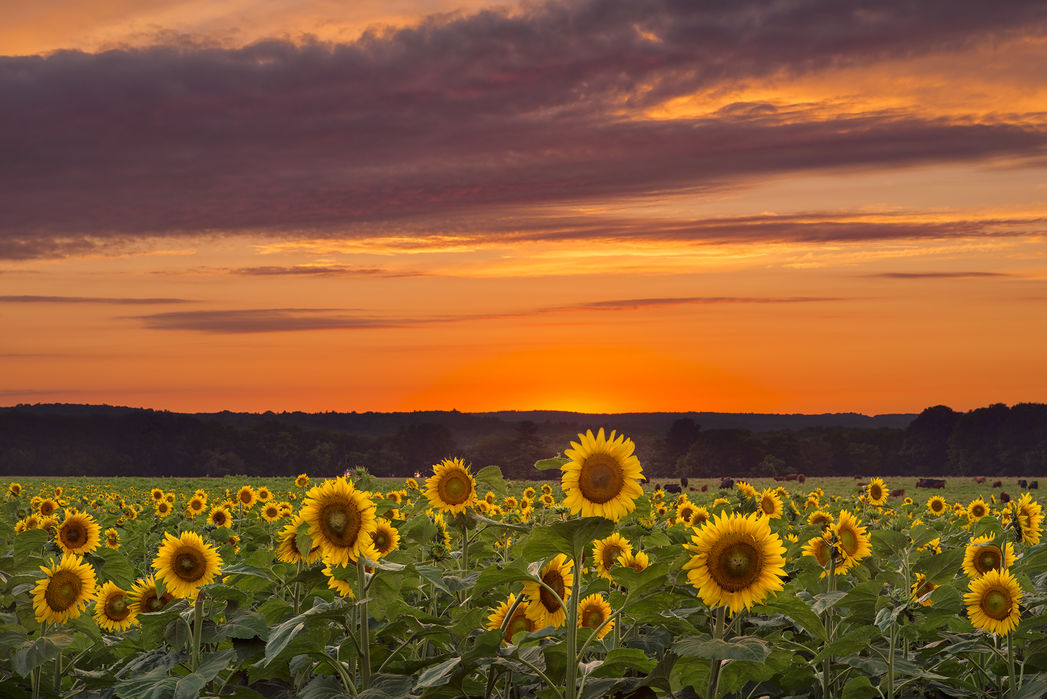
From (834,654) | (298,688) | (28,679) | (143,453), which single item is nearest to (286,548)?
(298,688)

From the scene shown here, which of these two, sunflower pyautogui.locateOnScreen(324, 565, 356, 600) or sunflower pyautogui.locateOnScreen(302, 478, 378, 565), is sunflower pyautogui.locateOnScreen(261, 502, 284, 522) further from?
sunflower pyautogui.locateOnScreen(302, 478, 378, 565)

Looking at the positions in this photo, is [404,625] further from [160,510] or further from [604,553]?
[160,510]

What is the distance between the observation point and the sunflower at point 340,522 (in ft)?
19.1

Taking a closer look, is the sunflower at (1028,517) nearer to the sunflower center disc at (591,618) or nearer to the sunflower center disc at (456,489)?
the sunflower center disc at (591,618)

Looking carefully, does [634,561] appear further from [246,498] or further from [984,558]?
[246,498]

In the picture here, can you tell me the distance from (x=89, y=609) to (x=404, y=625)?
4408 mm

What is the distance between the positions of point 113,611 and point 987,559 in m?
7.81

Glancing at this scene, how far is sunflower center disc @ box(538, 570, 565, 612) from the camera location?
6293 millimetres

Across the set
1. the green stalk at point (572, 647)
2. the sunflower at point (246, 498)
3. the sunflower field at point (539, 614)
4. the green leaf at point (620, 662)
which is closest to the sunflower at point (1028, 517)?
the sunflower field at point (539, 614)

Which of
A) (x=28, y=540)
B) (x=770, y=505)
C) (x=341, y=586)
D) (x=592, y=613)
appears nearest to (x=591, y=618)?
(x=592, y=613)

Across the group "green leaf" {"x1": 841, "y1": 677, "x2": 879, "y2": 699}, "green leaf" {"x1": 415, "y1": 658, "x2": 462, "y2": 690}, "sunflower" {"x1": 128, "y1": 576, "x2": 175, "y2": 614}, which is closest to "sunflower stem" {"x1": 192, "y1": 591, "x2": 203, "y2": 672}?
"sunflower" {"x1": 128, "y1": 576, "x2": 175, "y2": 614}

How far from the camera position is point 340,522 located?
231 inches

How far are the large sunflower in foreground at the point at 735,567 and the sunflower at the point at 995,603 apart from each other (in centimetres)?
269

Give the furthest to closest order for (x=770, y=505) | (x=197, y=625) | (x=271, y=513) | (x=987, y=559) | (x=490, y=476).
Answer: (x=271, y=513), (x=770, y=505), (x=987, y=559), (x=490, y=476), (x=197, y=625)
